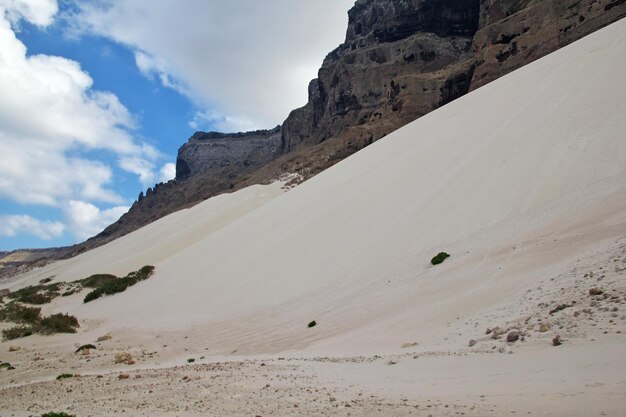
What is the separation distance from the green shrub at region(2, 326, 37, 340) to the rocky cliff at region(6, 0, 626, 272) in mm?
32549

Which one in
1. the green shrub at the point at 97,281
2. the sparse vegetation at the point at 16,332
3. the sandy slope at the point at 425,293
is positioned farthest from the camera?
the green shrub at the point at 97,281

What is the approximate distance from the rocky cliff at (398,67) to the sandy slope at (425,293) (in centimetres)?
1689

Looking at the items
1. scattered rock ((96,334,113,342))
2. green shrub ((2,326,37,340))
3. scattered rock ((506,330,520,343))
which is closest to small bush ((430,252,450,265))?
scattered rock ((506,330,520,343))

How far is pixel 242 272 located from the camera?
58.3 ft

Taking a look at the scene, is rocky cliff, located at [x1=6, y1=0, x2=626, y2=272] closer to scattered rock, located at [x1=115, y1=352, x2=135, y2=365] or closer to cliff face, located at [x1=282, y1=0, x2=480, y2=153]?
cliff face, located at [x1=282, y1=0, x2=480, y2=153]

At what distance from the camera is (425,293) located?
9664mm

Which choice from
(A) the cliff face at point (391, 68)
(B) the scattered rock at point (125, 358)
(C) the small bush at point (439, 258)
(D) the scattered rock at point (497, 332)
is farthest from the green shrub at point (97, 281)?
(D) the scattered rock at point (497, 332)

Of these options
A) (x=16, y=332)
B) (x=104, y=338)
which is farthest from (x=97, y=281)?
(x=104, y=338)

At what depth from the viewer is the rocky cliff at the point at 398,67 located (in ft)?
121

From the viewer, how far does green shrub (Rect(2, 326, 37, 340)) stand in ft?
47.1

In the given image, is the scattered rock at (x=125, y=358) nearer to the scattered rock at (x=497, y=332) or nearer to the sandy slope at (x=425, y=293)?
the sandy slope at (x=425, y=293)

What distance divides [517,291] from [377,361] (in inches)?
118

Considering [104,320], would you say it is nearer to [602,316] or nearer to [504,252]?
[504,252]

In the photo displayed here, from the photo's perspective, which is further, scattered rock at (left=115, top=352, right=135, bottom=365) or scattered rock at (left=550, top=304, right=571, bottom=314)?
scattered rock at (left=115, top=352, right=135, bottom=365)
